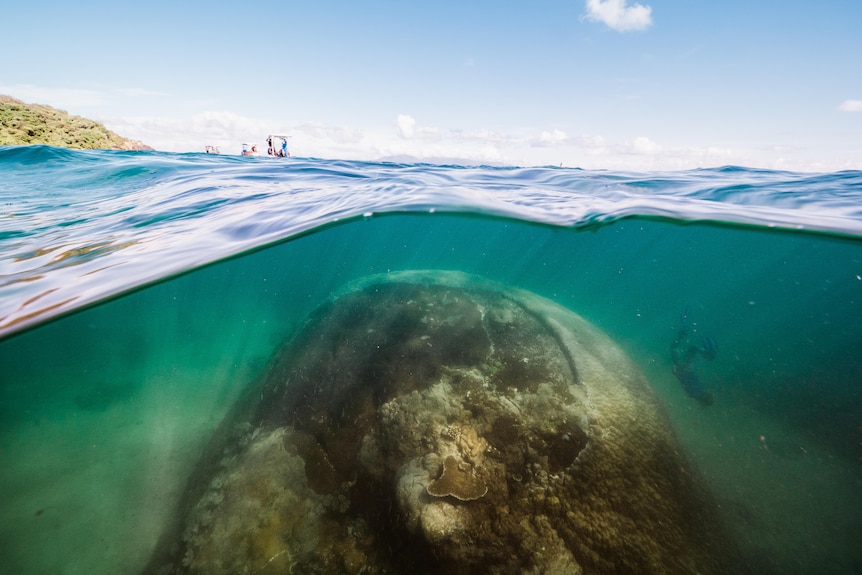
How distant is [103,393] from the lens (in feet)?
25.6

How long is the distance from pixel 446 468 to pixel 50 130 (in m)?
49.4

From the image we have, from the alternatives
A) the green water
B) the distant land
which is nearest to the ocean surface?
the green water

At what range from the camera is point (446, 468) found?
4.52 m

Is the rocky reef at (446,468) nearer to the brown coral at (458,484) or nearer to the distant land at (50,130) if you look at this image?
the brown coral at (458,484)

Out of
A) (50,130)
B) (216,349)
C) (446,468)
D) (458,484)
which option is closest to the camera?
(458,484)

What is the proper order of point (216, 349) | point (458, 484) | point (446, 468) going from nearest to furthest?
1. point (458, 484)
2. point (446, 468)
3. point (216, 349)

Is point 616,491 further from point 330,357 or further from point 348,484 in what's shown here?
point 330,357

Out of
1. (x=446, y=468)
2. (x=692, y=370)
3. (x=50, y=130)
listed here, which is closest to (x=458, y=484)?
(x=446, y=468)

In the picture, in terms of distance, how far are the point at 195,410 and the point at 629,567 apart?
324 inches

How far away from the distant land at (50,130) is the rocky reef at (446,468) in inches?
1511

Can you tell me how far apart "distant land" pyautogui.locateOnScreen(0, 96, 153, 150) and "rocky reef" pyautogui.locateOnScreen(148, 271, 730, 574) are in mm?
38392

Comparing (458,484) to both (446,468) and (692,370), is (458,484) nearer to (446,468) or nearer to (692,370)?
(446,468)

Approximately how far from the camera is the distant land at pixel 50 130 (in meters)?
28.0

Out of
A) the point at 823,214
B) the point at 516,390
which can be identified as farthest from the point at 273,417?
the point at 823,214
